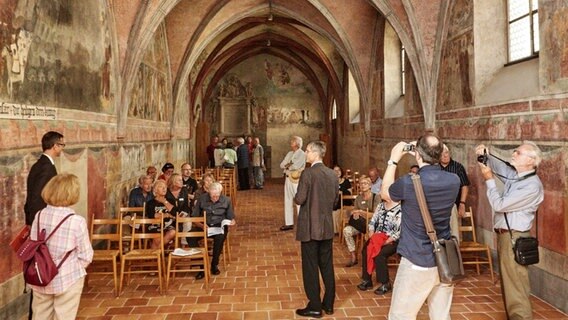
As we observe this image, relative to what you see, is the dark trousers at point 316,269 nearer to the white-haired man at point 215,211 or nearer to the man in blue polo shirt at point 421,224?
the man in blue polo shirt at point 421,224

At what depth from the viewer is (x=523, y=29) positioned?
23.5 ft

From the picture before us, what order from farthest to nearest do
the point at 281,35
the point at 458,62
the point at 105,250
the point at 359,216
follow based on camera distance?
the point at 281,35 < the point at 458,62 < the point at 359,216 < the point at 105,250

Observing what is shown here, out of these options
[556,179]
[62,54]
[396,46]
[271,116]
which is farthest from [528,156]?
[271,116]

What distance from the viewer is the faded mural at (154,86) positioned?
11.1m

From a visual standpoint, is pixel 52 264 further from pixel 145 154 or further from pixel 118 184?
pixel 145 154

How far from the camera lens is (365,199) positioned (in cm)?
723

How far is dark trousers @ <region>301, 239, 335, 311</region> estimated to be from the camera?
16.0 ft

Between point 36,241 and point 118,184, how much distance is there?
6429mm

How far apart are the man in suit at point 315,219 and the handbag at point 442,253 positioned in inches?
68.0

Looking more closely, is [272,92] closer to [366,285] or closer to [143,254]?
[143,254]

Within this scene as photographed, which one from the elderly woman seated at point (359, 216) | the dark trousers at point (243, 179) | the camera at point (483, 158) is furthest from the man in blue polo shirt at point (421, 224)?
the dark trousers at point (243, 179)

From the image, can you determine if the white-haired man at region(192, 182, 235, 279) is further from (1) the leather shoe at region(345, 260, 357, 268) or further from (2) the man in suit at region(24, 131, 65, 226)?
(2) the man in suit at region(24, 131, 65, 226)

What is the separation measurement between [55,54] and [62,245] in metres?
4.04

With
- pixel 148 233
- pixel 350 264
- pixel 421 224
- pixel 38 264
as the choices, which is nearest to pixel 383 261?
pixel 350 264
